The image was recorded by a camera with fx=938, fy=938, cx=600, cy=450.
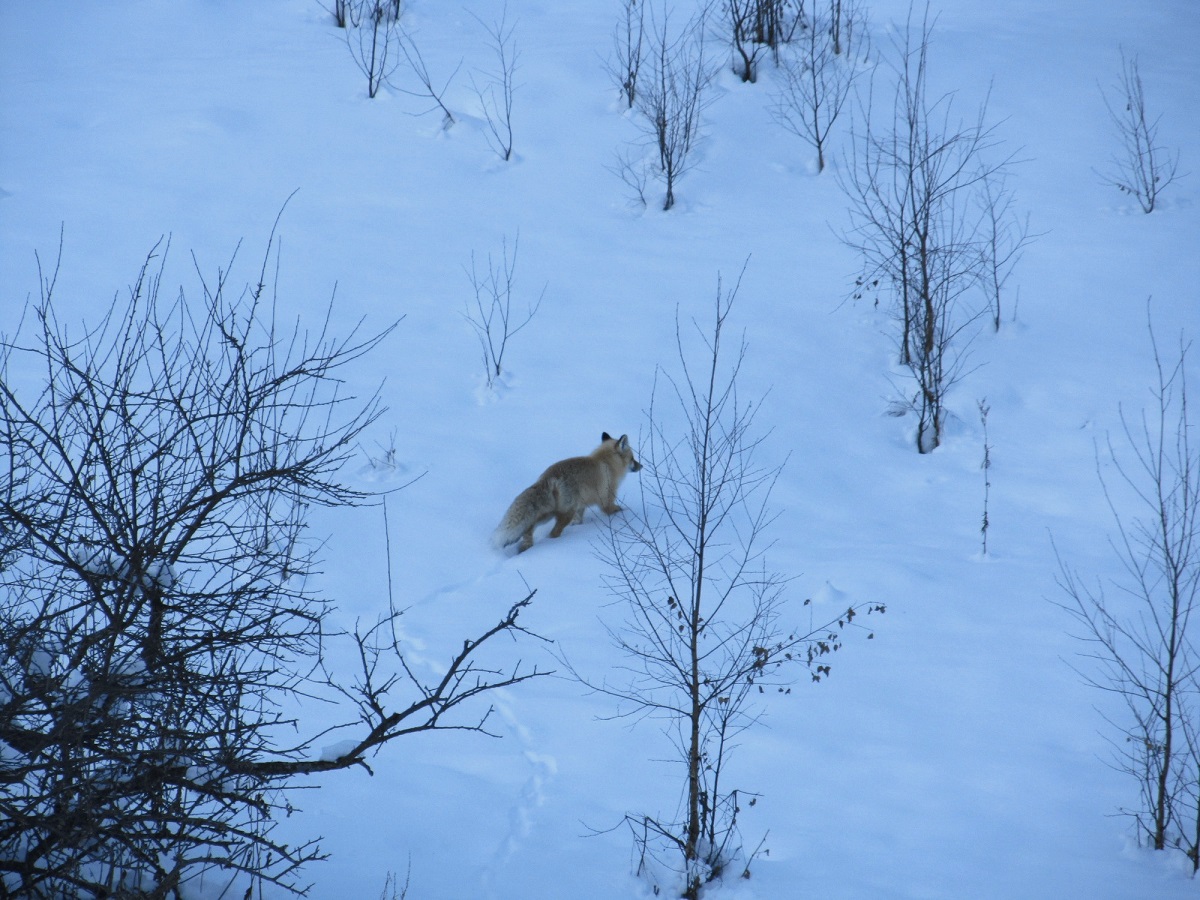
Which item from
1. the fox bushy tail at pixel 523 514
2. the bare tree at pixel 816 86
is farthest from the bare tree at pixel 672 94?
the fox bushy tail at pixel 523 514

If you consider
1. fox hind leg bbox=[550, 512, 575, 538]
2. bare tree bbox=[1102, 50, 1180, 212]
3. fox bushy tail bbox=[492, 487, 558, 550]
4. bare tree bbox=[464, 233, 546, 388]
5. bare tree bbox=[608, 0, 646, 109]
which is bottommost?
fox hind leg bbox=[550, 512, 575, 538]

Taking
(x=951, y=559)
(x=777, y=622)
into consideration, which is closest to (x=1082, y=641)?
(x=951, y=559)

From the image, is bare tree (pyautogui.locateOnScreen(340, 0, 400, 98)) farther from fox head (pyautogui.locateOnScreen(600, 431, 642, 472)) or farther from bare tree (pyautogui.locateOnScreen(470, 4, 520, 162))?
fox head (pyautogui.locateOnScreen(600, 431, 642, 472))

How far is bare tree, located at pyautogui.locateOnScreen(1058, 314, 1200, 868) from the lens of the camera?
236 inches

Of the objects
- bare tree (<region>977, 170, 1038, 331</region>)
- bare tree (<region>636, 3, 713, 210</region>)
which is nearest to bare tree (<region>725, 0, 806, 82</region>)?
bare tree (<region>636, 3, 713, 210</region>)

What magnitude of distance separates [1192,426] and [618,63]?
12.6 meters

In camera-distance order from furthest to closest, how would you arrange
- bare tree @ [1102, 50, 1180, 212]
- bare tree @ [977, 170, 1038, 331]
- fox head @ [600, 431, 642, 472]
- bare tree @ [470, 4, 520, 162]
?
bare tree @ [470, 4, 520, 162]
bare tree @ [1102, 50, 1180, 212]
bare tree @ [977, 170, 1038, 331]
fox head @ [600, 431, 642, 472]

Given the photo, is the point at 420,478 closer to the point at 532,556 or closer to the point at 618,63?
the point at 532,556

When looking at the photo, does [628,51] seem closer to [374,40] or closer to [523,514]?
[374,40]

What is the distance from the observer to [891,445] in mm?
11734

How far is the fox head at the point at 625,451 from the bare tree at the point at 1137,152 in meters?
9.98

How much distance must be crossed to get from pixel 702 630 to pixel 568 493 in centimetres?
426

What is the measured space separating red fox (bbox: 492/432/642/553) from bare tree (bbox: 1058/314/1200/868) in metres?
4.61

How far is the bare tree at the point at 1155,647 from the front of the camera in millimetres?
6004
